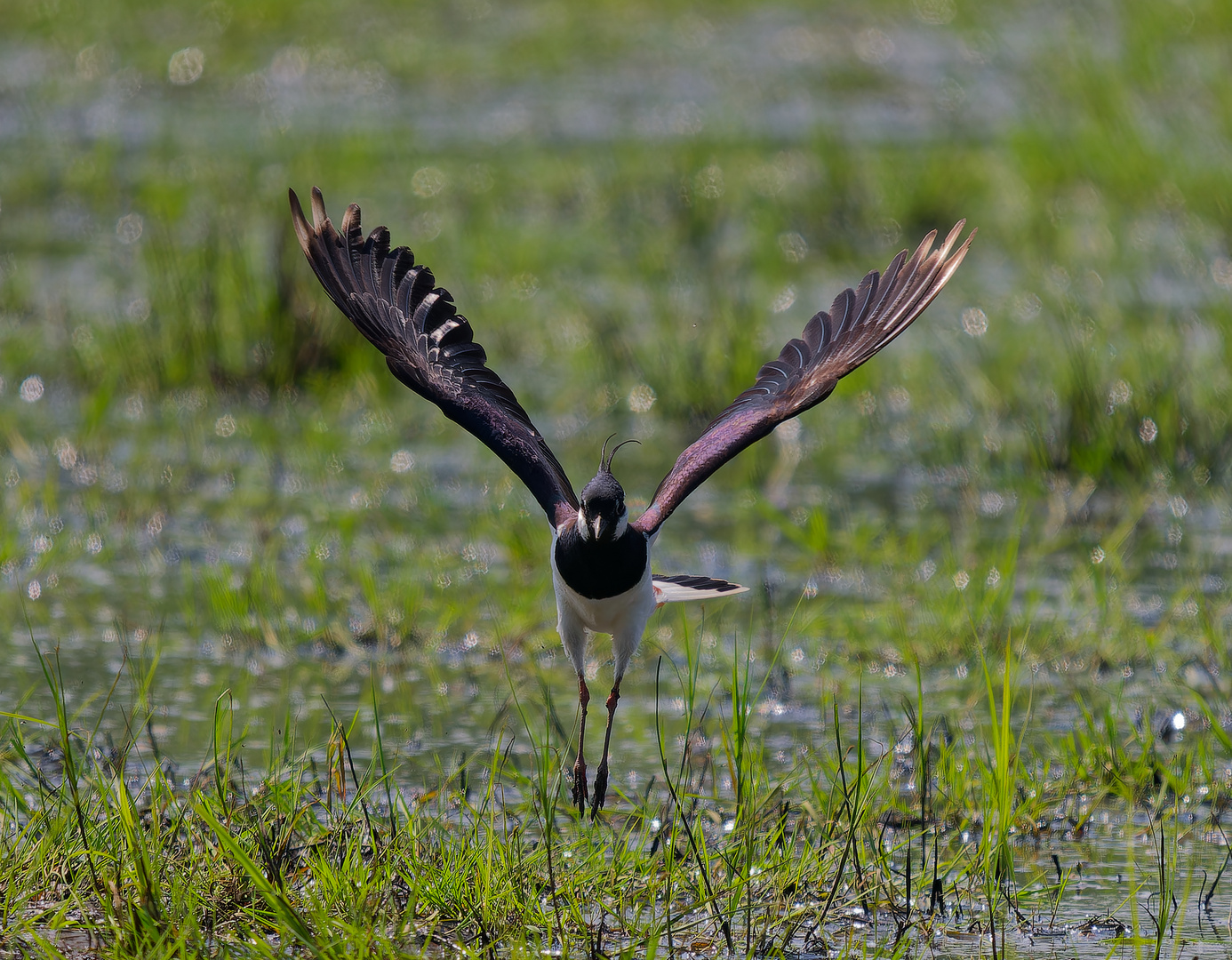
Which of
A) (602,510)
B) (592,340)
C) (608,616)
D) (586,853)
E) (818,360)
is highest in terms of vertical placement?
(592,340)

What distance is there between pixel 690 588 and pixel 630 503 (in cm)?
181

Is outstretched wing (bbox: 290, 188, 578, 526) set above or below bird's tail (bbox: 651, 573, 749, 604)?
above

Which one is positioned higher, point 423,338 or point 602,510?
point 423,338

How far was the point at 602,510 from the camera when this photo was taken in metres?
3.57

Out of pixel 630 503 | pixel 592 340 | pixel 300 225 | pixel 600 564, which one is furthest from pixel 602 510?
pixel 592 340

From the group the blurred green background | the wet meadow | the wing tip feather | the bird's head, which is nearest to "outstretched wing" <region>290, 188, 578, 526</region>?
the wing tip feather

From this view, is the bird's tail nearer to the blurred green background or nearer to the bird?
the bird

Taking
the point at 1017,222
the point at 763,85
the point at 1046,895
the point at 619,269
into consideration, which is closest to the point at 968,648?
the point at 1046,895

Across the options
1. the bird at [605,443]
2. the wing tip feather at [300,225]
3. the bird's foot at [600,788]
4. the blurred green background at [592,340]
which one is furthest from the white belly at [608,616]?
the wing tip feather at [300,225]

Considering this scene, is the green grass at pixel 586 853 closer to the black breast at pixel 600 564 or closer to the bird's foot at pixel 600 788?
the bird's foot at pixel 600 788

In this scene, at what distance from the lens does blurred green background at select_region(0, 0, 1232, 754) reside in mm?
5004

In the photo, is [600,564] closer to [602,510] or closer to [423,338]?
[602,510]

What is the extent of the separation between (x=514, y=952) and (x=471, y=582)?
7.52 feet

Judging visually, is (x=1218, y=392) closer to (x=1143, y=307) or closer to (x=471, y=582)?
(x=1143, y=307)
